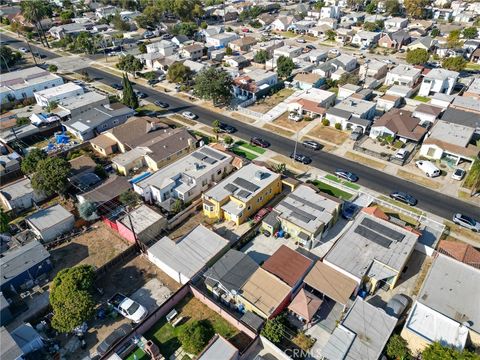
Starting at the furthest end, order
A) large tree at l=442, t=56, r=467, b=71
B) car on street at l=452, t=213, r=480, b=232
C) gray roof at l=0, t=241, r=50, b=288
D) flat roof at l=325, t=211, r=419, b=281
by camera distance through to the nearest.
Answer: large tree at l=442, t=56, r=467, b=71
car on street at l=452, t=213, r=480, b=232
flat roof at l=325, t=211, r=419, b=281
gray roof at l=0, t=241, r=50, b=288

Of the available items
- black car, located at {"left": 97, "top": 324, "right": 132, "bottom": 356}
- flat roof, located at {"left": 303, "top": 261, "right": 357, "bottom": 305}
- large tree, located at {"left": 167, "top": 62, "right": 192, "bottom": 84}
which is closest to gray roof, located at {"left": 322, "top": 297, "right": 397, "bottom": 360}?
flat roof, located at {"left": 303, "top": 261, "right": 357, "bottom": 305}

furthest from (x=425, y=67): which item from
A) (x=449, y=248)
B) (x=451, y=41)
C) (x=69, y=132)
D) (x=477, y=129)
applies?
(x=69, y=132)

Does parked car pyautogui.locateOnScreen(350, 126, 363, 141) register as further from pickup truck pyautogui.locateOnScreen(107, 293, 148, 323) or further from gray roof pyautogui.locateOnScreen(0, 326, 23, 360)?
gray roof pyautogui.locateOnScreen(0, 326, 23, 360)

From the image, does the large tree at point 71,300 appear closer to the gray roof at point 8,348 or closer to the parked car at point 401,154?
the gray roof at point 8,348

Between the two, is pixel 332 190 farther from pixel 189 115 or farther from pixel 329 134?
pixel 189 115

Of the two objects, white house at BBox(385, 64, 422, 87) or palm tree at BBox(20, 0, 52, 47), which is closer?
white house at BBox(385, 64, 422, 87)

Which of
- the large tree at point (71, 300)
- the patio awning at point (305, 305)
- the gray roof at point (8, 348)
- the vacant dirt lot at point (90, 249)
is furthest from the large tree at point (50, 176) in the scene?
the patio awning at point (305, 305)

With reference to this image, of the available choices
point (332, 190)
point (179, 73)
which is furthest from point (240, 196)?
point (179, 73)
